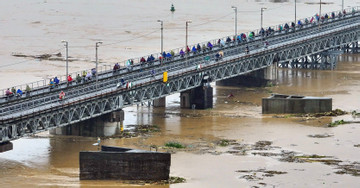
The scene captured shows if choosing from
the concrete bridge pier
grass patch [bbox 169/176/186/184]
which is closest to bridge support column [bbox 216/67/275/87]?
the concrete bridge pier

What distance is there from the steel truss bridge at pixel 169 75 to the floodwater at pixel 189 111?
1875 millimetres

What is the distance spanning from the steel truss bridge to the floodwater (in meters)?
1.87

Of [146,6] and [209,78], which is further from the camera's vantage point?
[146,6]

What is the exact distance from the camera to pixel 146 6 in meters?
131

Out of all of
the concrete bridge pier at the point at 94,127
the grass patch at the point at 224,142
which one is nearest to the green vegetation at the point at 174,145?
the grass patch at the point at 224,142

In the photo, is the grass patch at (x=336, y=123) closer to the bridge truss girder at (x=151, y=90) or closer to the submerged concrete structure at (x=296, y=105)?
the submerged concrete structure at (x=296, y=105)

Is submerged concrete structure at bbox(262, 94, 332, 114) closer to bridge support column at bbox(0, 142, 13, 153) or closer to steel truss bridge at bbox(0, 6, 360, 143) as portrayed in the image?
steel truss bridge at bbox(0, 6, 360, 143)

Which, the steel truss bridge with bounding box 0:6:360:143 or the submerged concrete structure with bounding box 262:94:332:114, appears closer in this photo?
the steel truss bridge with bounding box 0:6:360:143

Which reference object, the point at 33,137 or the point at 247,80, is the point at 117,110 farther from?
the point at 247,80

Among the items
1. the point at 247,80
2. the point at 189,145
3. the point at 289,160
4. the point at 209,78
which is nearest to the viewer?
the point at 289,160

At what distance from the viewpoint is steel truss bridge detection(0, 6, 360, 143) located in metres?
61.1

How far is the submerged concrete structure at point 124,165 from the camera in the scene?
179ft

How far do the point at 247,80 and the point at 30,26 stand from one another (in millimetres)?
30829

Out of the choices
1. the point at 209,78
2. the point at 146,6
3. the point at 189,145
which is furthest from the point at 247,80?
the point at 146,6
